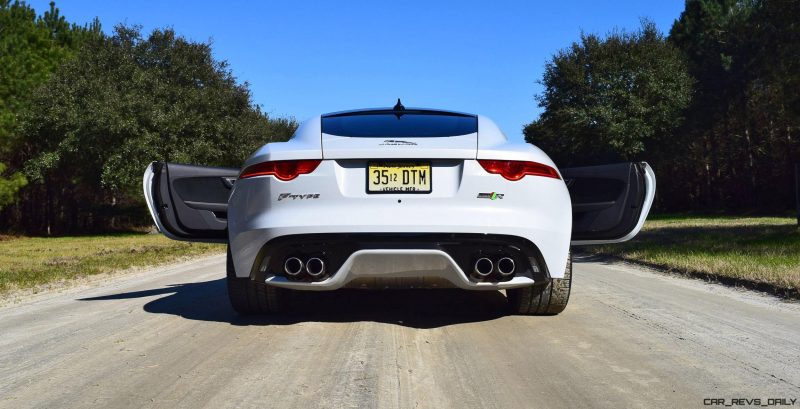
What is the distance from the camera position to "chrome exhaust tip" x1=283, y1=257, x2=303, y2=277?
4387 mm

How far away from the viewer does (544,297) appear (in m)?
5.04

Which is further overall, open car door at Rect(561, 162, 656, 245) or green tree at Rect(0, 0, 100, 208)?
green tree at Rect(0, 0, 100, 208)

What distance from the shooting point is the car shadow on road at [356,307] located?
5.11 metres

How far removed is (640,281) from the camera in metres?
8.15

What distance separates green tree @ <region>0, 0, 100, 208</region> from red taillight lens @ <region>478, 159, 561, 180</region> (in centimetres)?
2396

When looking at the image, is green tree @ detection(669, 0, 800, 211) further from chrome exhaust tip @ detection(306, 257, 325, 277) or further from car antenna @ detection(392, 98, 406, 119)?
chrome exhaust tip @ detection(306, 257, 325, 277)

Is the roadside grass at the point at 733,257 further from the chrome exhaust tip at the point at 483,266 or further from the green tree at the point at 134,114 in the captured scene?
the green tree at the point at 134,114

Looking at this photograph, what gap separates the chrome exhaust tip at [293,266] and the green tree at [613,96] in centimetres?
2973

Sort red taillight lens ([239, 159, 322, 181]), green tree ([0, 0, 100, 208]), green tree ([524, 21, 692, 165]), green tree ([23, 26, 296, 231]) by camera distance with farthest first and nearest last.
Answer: green tree ([524, 21, 692, 165])
green tree ([23, 26, 296, 231])
green tree ([0, 0, 100, 208])
red taillight lens ([239, 159, 322, 181])

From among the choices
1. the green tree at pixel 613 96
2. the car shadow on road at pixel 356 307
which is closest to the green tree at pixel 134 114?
the green tree at pixel 613 96

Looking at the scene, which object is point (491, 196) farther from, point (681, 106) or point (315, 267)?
point (681, 106)

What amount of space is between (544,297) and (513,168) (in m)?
1.10

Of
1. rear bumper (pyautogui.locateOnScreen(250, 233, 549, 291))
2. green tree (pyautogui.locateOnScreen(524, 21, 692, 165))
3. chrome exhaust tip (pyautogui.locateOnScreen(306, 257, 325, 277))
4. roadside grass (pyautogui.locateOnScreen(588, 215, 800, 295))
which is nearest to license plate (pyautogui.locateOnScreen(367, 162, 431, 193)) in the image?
rear bumper (pyautogui.locateOnScreen(250, 233, 549, 291))

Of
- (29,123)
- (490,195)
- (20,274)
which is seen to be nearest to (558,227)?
(490,195)
